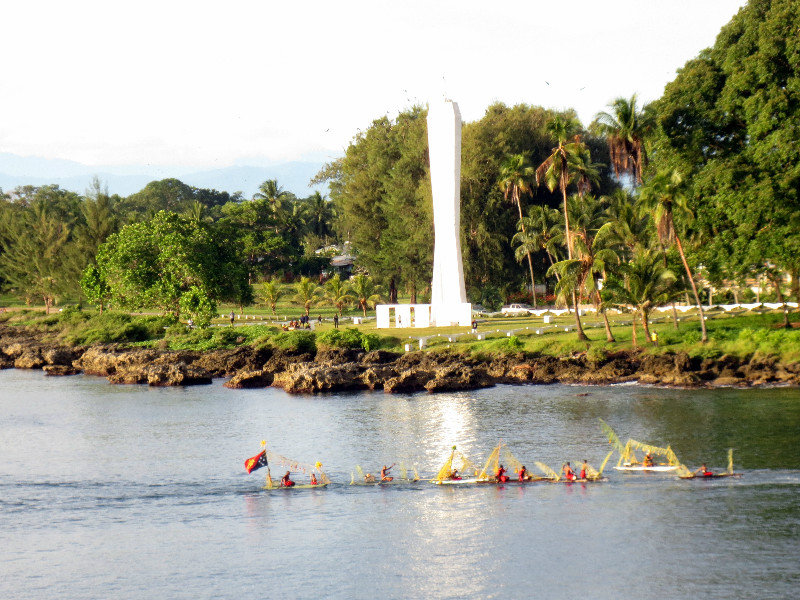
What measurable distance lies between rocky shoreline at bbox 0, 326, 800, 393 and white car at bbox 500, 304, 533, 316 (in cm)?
2354

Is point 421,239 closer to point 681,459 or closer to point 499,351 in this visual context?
point 499,351

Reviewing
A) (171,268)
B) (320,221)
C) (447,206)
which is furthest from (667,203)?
(320,221)

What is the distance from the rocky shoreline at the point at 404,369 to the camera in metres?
59.6

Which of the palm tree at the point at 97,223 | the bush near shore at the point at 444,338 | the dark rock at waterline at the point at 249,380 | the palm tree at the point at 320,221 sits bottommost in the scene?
the dark rock at waterline at the point at 249,380

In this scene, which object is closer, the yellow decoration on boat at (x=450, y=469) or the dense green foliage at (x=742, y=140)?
the yellow decoration on boat at (x=450, y=469)

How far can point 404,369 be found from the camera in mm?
66938

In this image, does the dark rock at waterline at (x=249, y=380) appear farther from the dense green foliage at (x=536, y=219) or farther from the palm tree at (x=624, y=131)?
the palm tree at (x=624, y=131)

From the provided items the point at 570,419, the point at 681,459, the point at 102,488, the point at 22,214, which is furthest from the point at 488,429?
the point at 22,214

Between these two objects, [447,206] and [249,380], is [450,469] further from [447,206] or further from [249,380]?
[447,206]

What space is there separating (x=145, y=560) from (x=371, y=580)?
800 cm

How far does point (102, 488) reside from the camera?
40188 mm

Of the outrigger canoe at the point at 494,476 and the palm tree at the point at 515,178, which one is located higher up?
the palm tree at the point at 515,178

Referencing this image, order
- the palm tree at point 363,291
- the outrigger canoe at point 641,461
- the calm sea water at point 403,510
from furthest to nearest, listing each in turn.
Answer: the palm tree at point 363,291, the outrigger canoe at point 641,461, the calm sea water at point 403,510

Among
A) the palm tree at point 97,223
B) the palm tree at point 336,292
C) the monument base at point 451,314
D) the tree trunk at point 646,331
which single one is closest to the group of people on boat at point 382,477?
the tree trunk at point 646,331
